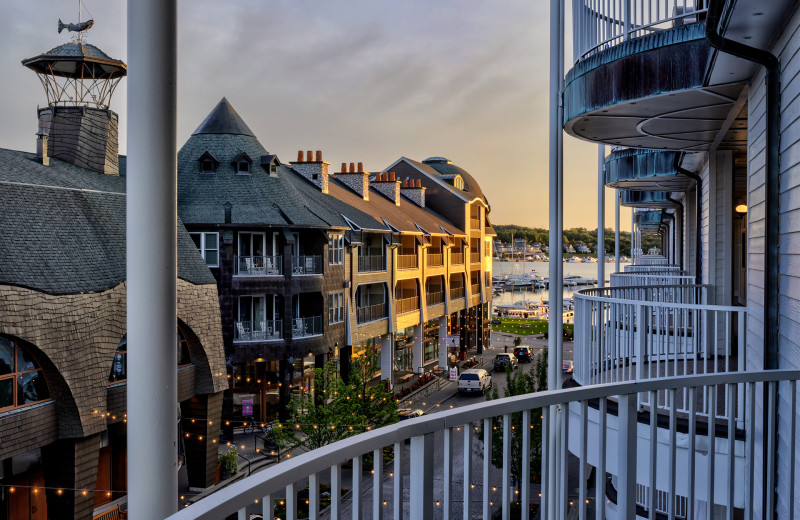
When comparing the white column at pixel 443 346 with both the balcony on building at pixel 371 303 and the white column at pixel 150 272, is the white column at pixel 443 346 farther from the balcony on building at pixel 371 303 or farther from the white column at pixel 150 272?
the white column at pixel 150 272

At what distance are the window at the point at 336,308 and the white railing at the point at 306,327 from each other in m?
0.83

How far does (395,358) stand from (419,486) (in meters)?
38.7

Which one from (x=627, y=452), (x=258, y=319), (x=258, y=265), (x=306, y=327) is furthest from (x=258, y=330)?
(x=627, y=452)

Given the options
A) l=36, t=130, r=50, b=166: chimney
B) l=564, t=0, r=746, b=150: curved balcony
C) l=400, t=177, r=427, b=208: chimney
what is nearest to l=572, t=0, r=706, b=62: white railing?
l=564, t=0, r=746, b=150: curved balcony

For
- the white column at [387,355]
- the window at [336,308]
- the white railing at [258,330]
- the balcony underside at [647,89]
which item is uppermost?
the balcony underside at [647,89]

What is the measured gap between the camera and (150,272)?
231 centimetres

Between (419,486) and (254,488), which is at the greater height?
(254,488)

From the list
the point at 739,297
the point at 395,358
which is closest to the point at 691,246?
the point at 739,297

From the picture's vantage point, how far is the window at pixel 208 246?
89.2ft

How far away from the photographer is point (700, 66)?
6320mm

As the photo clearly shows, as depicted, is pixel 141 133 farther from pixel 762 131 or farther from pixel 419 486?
pixel 762 131

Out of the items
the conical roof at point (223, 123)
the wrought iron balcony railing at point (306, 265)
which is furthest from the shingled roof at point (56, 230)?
the conical roof at point (223, 123)

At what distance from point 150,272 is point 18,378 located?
15.5 metres

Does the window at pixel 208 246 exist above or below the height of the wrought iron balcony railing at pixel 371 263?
above
